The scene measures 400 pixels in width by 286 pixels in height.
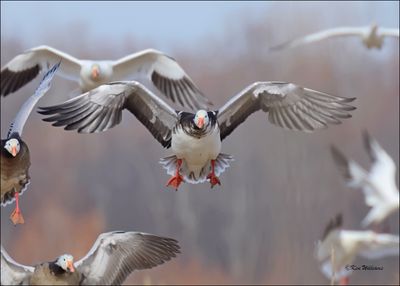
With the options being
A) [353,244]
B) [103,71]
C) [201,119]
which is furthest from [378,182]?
[201,119]

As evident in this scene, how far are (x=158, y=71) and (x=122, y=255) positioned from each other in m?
2.34

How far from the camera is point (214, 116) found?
4.48 metres

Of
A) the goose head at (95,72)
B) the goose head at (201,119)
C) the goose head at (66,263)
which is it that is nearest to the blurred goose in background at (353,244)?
the goose head at (95,72)

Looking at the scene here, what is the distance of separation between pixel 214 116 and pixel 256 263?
6946mm

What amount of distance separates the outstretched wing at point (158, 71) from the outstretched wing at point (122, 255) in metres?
1.92

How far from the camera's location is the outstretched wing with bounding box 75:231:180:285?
4449 millimetres

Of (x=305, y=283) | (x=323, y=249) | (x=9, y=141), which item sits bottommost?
(x=305, y=283)

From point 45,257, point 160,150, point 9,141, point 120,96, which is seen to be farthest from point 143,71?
point 45,257

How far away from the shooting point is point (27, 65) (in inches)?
257

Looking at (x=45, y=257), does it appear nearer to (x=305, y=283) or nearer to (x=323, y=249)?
(x=305, y=283)

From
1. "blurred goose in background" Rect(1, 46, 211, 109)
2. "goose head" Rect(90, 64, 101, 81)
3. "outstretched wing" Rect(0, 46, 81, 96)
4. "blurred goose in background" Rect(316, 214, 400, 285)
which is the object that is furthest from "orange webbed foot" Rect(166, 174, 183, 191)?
"blurred goose in background" Rect(316, 214, 400, 285)

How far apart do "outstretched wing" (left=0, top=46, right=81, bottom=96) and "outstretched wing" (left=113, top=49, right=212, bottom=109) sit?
0.31 metres

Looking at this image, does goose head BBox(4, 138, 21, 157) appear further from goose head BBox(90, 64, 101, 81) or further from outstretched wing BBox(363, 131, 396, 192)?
outstretched wing BBox(363, 131, 396, 192)

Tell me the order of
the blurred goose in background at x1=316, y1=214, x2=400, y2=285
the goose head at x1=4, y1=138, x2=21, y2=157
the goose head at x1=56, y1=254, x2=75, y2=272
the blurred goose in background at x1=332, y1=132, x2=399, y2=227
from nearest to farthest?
1. the goose head at x1=4, y1=138, x2=21, y2=157
2. the goose head at x1=56, y1=254, x2=75, y2=272
3. the blurred goose in background at x1=316, y1=214, x2=400, y2=285
4. the blurred goose in background at x1=332, y1=132, x2=399, y2=227
